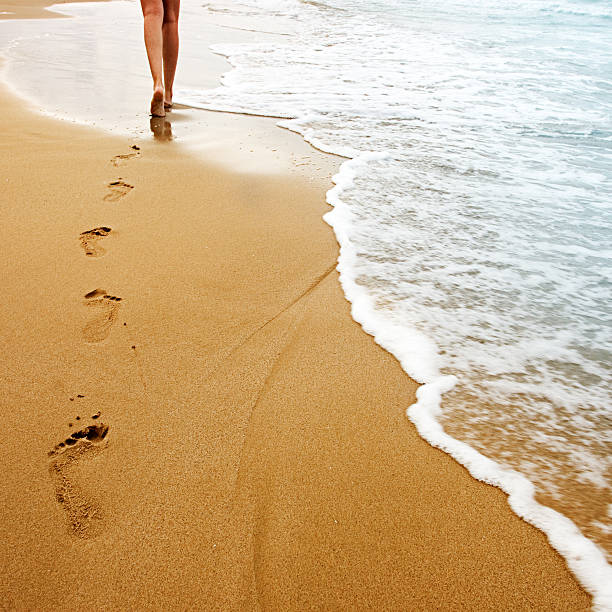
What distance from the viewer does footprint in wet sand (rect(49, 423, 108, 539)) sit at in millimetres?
1016

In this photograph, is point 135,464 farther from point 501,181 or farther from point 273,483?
point 501,181

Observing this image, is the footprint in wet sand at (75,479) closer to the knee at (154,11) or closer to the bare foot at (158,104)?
the bare foot at (158,104)

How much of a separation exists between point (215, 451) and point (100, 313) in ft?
2.25

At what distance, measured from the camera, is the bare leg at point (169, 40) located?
3332 mm

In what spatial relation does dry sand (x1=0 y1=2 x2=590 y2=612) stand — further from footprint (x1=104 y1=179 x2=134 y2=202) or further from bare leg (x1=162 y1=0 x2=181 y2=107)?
bare leg (x1=162 y1=0 x2=181 y2=107)

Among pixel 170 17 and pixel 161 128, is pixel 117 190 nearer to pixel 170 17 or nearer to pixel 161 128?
pixel 161 128

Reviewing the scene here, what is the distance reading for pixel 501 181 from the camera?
293 cm

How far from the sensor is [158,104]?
10.7 ft

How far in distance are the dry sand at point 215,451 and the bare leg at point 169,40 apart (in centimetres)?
200

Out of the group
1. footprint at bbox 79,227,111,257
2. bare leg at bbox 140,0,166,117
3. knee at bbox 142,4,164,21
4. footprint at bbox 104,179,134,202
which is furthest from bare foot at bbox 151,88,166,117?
footprint at bbox 79,227,111,257

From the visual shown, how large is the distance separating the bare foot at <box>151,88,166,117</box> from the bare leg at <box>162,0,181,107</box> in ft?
1.05

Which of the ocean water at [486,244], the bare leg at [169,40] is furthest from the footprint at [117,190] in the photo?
the bare leg at [169,40]

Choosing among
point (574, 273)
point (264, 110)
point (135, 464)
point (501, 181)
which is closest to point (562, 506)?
point (135, 464)

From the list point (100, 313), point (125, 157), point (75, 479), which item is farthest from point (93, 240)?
point (75, 479)
